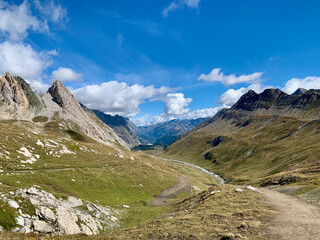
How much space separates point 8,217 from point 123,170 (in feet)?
186

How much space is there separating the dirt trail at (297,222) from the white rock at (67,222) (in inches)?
924

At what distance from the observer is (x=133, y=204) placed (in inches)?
2154

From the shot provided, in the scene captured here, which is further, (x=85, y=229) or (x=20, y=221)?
(x=85, y=229)

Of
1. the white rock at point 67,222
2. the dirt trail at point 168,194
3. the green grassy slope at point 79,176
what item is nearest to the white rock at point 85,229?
the white rock at point 67,222

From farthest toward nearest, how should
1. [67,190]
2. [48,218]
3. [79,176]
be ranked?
[79,176] < [67,190] < [48,218]

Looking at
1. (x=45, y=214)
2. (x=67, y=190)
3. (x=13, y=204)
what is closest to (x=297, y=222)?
(x=45, y=214)

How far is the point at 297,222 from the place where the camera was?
72.7 feet

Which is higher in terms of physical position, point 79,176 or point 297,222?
point 79,176

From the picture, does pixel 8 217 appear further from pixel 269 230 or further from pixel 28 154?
pixel 28 154

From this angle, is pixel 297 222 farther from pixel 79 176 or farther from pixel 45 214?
pixel 79 176

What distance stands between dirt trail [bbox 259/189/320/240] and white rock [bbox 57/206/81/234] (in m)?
23.5

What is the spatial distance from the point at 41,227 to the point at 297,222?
1174 inches

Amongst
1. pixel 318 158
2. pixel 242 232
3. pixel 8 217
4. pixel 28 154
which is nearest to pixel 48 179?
pixel 28 154

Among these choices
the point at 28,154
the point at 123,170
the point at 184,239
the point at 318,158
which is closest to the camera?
the point at 184,239
